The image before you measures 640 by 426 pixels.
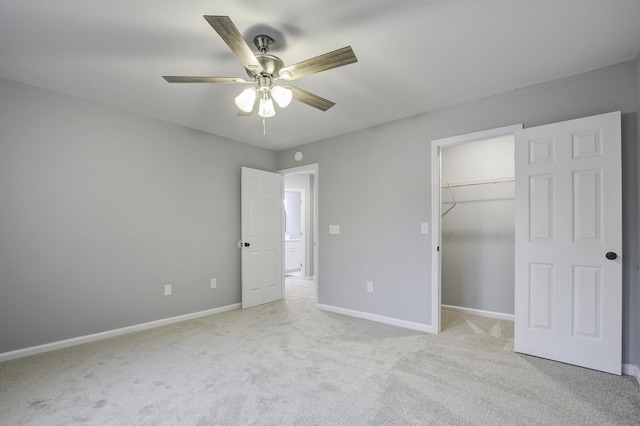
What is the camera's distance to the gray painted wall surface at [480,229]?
3887 millimetres

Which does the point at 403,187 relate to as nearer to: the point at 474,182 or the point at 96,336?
the point at 474,182

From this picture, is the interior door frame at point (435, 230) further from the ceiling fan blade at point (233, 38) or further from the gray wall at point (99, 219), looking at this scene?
the gray wall at point (99, 219)

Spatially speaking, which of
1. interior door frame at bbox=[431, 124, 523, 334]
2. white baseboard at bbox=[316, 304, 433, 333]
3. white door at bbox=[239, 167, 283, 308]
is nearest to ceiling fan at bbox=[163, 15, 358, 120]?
interior door frame at bbox=[431, 124, 523, 334]

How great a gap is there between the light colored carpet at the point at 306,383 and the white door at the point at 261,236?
127 cm

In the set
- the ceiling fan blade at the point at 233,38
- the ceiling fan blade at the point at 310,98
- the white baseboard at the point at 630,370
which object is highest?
the ceiling fan blade at the point at 233,38

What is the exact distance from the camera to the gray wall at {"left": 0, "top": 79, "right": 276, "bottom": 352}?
8.79ft

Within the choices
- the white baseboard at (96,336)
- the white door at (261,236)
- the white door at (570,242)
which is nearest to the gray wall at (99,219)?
the white baseboard at (96,336)

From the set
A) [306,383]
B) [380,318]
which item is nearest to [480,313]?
[380,318]

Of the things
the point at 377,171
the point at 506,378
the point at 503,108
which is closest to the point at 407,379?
the point at 506,378

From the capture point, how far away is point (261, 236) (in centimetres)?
461

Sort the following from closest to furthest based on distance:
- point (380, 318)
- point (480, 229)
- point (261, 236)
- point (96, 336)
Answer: point (96, 336), point (380, 318), point (480, 229), point (261, 236)

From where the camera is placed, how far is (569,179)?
2.52 metres

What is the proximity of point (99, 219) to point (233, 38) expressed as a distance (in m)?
2.61

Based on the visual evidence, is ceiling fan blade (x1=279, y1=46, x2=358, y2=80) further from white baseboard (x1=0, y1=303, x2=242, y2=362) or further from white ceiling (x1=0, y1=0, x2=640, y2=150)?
white baseboard (x1=0, y1=303, x2=242, y2=362)
